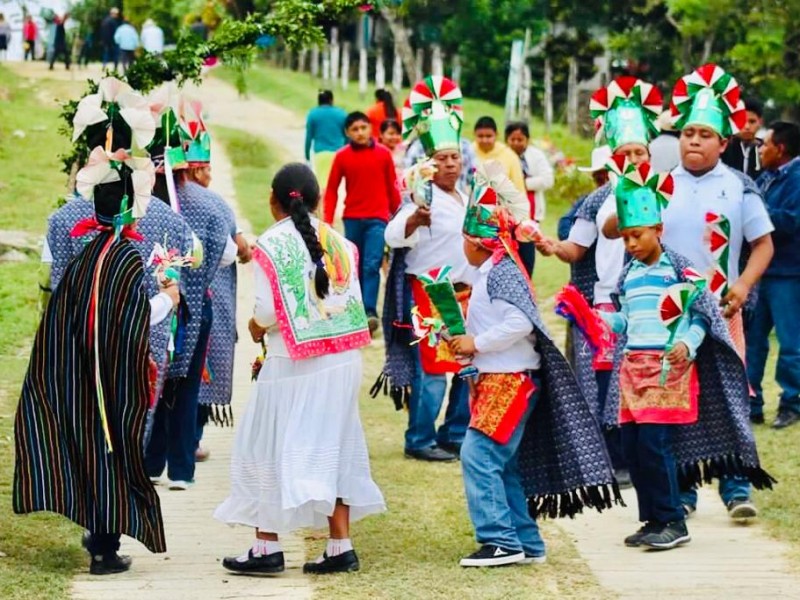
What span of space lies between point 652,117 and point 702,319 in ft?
5.73

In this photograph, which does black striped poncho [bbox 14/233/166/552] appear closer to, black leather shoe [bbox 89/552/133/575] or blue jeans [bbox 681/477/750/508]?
black leather shoe [bbox 89/552/133/575]

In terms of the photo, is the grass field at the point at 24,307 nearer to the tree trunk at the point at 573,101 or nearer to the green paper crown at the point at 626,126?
the green paper crown at the point at 626,126

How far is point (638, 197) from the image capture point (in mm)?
7723

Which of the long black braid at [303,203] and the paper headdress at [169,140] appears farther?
the paper headdress at [169,140]

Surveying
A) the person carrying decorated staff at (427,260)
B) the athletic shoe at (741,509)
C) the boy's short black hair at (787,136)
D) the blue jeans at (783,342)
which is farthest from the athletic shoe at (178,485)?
the boy's short black hair at (787,136)

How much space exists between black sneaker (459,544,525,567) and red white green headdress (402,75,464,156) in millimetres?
2879

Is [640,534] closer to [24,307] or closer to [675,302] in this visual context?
[675,302]

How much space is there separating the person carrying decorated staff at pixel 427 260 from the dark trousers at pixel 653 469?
1858 mm

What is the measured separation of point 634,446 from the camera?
7980mm

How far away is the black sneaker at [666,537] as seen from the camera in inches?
314

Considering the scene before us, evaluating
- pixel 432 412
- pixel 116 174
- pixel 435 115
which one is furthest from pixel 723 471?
pixel 116 174

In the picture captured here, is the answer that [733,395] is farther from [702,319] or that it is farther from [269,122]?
[269,122]

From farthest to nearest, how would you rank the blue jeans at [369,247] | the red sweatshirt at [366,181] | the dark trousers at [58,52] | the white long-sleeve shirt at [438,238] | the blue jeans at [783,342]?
1. the dark trousers at [58,52]
2. the blue jeans at [369,247]
3. the red sweatshirt at [366,181]
4. the blue jeans at [783,342]
5. the white long-sleeve shirt at [438,238]

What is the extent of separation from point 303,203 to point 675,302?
1708 mm
